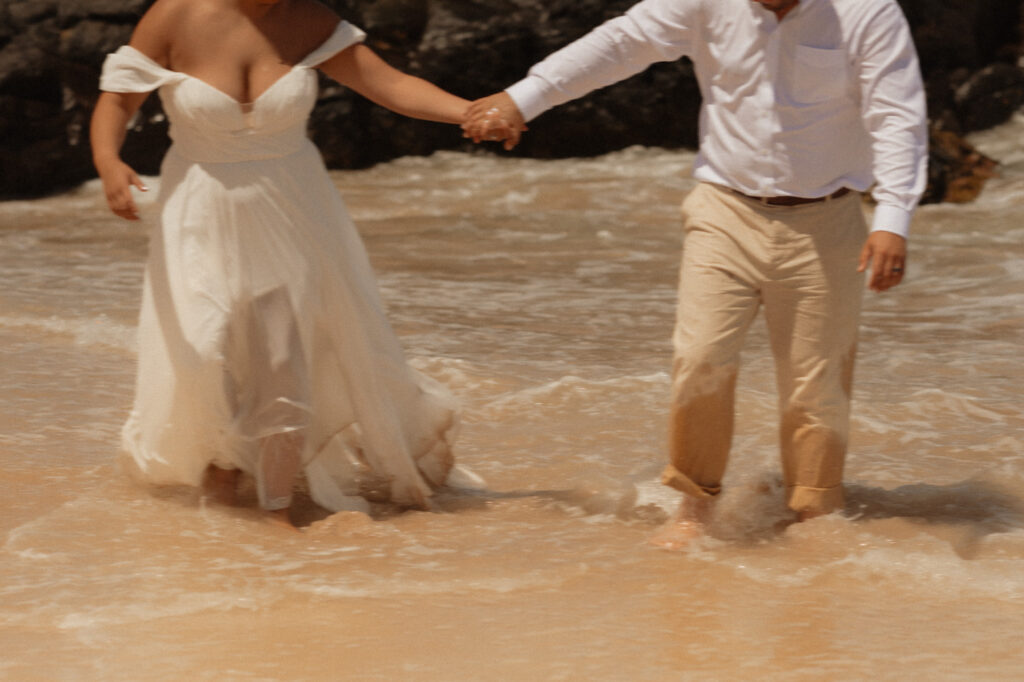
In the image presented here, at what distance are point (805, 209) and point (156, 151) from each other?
12922mm

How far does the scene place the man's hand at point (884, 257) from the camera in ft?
11.7

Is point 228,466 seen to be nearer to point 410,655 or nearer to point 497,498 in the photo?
point 497,498

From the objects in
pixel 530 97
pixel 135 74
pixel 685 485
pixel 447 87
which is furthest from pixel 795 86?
pixel 447 87

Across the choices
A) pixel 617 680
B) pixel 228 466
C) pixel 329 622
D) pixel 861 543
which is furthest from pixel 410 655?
pixel 861 543

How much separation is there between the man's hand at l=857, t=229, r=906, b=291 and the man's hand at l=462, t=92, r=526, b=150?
1.09 m

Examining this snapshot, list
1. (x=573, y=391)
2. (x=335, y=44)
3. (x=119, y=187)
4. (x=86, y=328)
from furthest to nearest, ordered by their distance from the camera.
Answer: (x=86, y=328)
(x=573, y=391)
(x=335, y=44)
(x=119, y=187)

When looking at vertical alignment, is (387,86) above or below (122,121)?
above

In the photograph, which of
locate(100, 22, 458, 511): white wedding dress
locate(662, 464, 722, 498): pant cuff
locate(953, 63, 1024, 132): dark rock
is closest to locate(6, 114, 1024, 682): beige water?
locate(662, 464, 722, 498): pant cuff

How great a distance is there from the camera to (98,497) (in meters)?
4.47

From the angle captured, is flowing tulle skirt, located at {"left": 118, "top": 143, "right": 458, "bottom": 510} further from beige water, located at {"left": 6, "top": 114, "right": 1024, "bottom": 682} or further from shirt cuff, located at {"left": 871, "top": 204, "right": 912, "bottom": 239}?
shirt cuff, located at {"left": 871, "top": 204, "right": 912, "bottom": 239}

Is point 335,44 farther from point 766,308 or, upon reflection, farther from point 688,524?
point 688,524

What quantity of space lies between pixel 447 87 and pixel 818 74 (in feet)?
43.5

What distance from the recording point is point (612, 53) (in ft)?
13.0

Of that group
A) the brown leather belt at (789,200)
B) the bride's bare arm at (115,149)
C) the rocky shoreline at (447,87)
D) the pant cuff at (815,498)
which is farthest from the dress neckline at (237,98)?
the rocky shoreline at (447,87)
